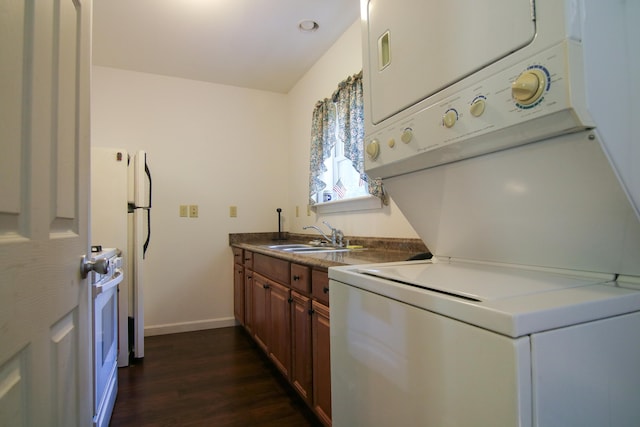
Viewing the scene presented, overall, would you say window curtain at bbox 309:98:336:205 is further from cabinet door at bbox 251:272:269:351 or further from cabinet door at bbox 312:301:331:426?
cabinet door at bbox 312:301:331:426

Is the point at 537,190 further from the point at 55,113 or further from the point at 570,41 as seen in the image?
the point at 55,113

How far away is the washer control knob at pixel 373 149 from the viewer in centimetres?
109

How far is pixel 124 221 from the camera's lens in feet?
7.71

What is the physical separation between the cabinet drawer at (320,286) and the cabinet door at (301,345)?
0.09m

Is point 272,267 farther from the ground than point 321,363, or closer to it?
farther from the ground

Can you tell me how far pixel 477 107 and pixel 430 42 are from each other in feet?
0.88

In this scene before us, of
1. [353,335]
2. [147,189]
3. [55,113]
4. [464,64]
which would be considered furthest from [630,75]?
[147,189]

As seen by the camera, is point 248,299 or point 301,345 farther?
point 248,299

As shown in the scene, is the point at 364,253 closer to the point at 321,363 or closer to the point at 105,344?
the point at 321,363

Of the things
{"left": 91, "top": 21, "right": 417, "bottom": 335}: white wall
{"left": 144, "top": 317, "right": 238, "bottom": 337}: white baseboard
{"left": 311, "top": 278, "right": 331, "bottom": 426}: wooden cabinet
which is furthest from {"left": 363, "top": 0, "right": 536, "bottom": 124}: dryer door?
{"left": 144, "top": 317, "right": 238, "bottom": 337}: white baseboard

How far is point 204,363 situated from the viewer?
246cm

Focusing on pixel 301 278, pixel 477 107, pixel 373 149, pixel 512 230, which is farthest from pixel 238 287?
pixel 477 107

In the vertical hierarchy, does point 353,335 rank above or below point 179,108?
below

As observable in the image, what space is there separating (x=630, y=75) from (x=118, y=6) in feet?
9.08
